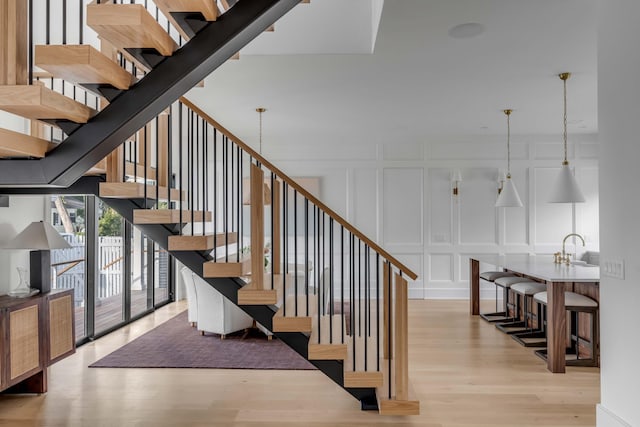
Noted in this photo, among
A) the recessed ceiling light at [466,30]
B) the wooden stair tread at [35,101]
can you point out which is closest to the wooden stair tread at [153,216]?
the wooden stair tread at [35,101]

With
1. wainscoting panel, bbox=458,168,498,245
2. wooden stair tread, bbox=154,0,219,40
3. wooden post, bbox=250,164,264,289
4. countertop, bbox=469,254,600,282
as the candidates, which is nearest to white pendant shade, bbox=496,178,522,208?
countertop, bbox=469,254,600,282

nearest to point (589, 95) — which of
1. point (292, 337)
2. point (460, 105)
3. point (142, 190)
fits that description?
point (460, 105)

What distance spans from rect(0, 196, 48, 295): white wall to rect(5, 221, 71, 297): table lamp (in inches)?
8.6

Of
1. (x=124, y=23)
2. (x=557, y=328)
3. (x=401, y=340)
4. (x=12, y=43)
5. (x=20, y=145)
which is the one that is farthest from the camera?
(x=557, y=328)

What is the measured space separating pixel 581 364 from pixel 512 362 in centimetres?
57

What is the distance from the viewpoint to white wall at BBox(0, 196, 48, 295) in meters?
3.55

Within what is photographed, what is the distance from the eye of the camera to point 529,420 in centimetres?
289

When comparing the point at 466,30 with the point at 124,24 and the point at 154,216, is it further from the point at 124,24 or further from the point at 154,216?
the point at 154,216

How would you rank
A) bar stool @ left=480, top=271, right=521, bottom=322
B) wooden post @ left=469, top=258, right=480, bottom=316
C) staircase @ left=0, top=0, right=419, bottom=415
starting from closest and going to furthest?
staircase @ left=0, top=0, right=419, bottom=415 → bar stool @ left=480, top=271, right=521, bottom=322 → wooden post @ left=469, top=258, right=480, bottom=316

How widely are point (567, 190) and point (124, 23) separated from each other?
13.3 feet

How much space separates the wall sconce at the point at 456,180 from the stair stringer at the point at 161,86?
529 centimetres

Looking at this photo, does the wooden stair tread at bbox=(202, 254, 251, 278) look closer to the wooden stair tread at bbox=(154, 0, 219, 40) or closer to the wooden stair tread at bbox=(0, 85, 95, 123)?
the wooden stair tread at bbox=(0, 85, 95, 123)

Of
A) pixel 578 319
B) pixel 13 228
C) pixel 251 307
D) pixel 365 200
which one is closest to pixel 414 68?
pixel 251 307

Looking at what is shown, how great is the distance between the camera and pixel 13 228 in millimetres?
3650
